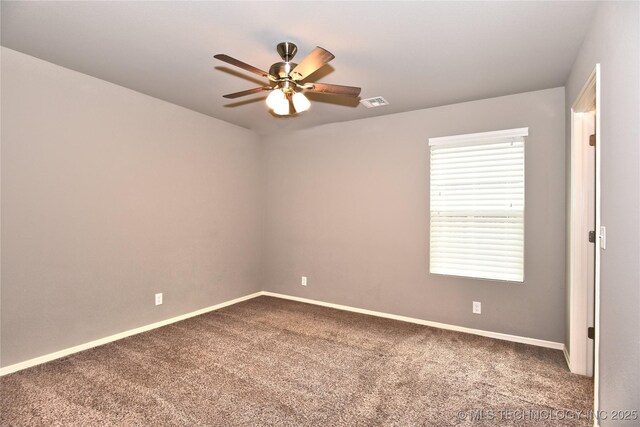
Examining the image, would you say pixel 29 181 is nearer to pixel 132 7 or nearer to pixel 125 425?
pixel 132 7

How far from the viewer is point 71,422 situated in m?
2.00

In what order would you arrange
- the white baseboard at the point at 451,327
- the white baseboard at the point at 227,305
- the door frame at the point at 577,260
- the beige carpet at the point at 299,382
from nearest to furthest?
the beige carpet at the point at 299,382 → the door frame at the point at 577,260 → the white baseboard at the point at 227,305 → the white baseboard at the point at 451,327

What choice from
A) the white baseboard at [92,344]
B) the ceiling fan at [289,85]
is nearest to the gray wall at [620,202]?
the ceiling fan at [289,85]

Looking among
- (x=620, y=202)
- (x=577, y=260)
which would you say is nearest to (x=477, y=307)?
(x=577, y=260)

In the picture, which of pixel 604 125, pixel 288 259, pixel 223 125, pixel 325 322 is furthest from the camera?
pixel 288 259

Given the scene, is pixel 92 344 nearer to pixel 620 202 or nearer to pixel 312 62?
pixel 312 62

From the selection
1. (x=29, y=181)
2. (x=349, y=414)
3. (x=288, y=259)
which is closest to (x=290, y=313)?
(x=288, y=259)

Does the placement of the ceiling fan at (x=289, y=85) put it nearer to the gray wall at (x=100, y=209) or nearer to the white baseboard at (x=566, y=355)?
the gray wall at (x=100, y=209)

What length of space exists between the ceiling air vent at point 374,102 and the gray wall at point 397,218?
40 cm

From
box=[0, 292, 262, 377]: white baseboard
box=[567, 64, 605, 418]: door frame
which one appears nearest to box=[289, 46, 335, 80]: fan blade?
box=[567, 64, 605, 418]: door frame

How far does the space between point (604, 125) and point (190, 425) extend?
9.69ft

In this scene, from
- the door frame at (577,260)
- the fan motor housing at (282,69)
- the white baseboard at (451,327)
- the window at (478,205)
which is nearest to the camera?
the fan motor housing at (282,69)

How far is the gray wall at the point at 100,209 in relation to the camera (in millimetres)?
2617

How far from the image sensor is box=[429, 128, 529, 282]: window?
331cm
